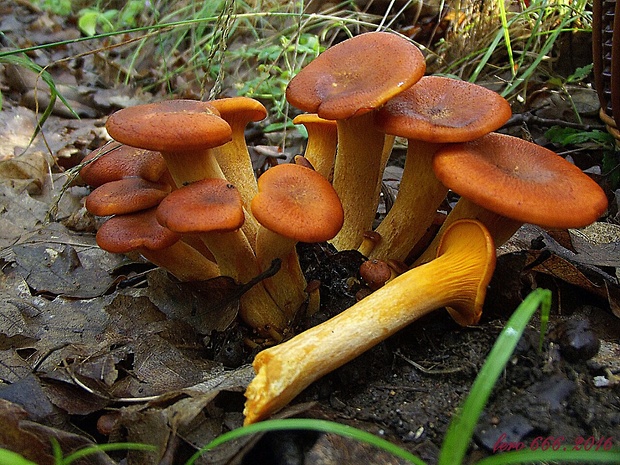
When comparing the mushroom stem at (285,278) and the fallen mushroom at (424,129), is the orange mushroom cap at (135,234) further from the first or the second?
the fallen mushroom at (424,129)

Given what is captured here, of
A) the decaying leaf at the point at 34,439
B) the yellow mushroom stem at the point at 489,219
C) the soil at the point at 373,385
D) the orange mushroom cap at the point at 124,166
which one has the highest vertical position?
the orange mushroom cap at the point at 124,166

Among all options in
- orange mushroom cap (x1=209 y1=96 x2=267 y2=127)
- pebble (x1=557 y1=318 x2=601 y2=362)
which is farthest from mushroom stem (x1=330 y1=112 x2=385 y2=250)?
pebble (x1=557 y1=318 x2=601 y2=362)

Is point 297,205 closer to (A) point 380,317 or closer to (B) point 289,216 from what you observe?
(B) point 289,216

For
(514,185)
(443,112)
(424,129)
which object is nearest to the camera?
(514,185)

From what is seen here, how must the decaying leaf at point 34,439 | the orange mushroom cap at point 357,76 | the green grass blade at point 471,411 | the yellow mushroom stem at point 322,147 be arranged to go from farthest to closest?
the yellow mushroom stem at point 322,147 < the orange mushroom cap at point 357,76 < the decaying leaf at point 34,439 < the green grass blade at point 471,411

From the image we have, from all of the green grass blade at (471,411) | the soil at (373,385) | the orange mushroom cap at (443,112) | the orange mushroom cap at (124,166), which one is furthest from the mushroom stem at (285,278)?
the green grass blade at (471,411)

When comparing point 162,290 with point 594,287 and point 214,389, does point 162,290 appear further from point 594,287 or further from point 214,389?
point 594,287

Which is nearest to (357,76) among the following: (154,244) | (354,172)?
(354,172)

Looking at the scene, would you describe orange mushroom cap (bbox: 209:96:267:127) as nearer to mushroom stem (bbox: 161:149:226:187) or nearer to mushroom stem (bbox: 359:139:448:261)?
mushroom stem (bbox: 161:149:226:187)
